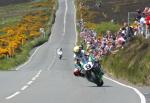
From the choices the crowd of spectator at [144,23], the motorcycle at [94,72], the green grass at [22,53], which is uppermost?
the crowd of spectator at [144,23]

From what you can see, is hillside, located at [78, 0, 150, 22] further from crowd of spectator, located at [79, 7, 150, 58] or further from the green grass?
crowd of spectator, located at [79, 7, 150, 58]

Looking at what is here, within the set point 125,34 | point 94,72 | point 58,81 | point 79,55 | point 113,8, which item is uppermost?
point 79,55

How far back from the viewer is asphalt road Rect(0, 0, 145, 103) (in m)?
20.1

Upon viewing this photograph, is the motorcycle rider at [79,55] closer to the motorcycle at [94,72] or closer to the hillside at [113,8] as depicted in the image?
the motorcycle at [94,72]

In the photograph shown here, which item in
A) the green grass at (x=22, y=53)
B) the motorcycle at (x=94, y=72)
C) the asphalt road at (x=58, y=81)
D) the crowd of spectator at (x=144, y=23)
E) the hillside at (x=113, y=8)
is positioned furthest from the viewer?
the hillside at (x=113, y=8)

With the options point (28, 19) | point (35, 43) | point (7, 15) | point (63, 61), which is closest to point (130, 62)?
point (63, 61)

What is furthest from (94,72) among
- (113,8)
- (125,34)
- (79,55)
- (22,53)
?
(113,8)

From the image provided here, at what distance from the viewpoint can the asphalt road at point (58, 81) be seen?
65.8 ft

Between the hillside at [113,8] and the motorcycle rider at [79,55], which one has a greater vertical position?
the motorcycle rider at [79,55]

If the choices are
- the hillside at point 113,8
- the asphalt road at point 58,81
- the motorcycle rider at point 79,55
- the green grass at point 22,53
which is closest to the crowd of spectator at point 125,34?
the motorcycle rider at point 79,55

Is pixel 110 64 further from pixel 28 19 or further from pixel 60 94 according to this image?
pixel 28 19

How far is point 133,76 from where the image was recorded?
1195 inches

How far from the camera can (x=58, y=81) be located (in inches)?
1238

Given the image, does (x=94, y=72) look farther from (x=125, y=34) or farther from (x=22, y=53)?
(x=22, y=53)
